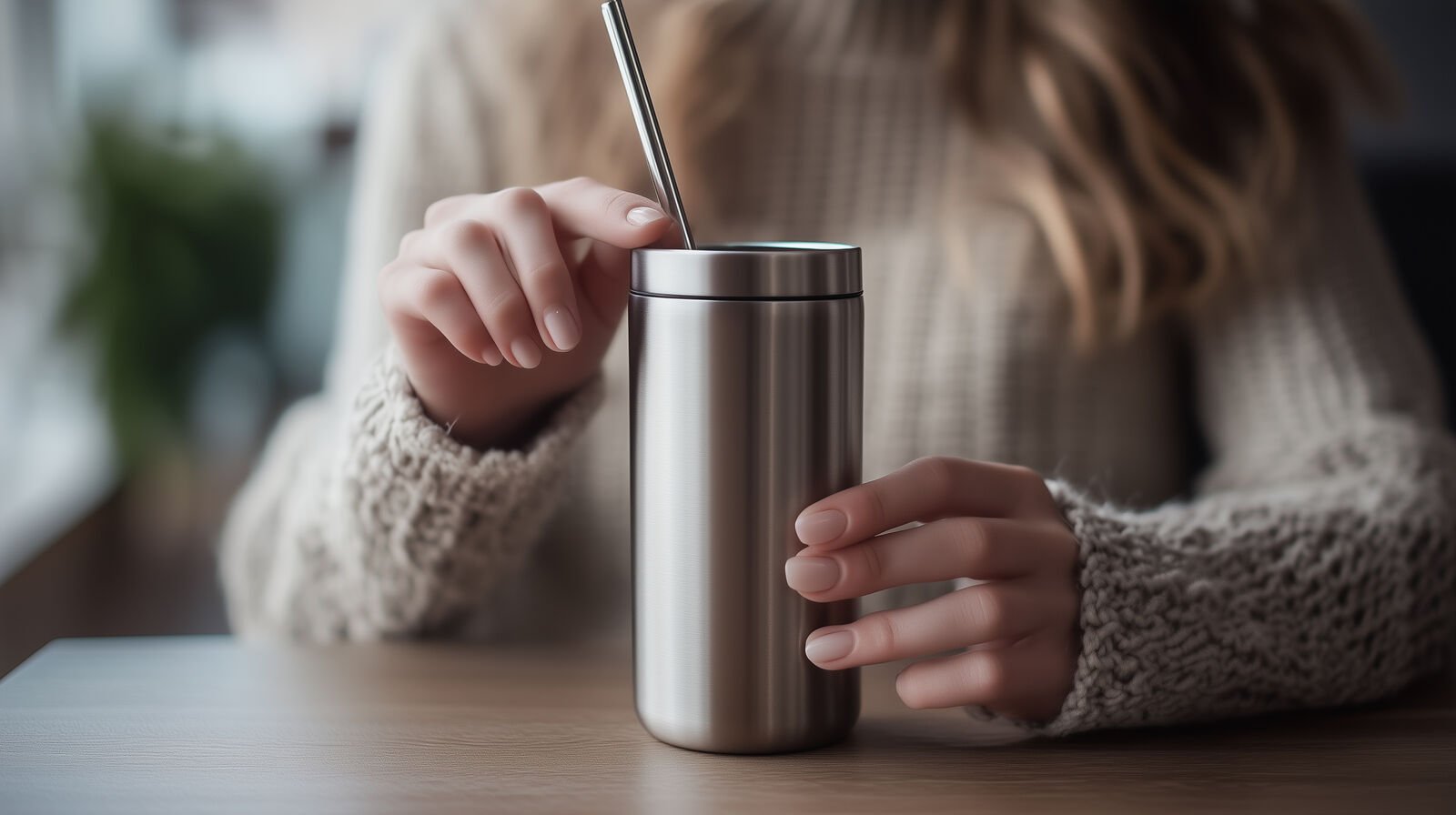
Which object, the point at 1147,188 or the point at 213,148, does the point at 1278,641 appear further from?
the point at 213,148

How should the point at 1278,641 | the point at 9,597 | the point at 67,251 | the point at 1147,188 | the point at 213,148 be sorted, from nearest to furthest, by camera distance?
the point at 1278,641 → the point at 1147,188 → the point at 9,597 → the point at 67,251 → the point at 213,148

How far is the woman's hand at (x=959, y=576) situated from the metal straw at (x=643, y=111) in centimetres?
12

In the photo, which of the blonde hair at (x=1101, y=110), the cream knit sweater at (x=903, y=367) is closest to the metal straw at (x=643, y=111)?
the cream knit sweater at (x=903, y=367)

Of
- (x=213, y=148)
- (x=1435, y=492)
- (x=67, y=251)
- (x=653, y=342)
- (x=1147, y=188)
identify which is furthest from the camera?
(x=213, y=148)

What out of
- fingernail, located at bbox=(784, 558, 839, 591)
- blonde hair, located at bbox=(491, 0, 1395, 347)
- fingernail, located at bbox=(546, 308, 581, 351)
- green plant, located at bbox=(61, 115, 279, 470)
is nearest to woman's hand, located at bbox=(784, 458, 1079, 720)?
fingernail, located at bbox=(784, 558, 839, 591)

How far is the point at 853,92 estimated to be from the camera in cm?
90

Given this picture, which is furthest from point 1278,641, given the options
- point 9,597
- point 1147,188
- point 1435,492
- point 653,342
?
point 9,597

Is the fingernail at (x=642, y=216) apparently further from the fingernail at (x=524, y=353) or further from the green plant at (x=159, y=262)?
the green plant at (x=159, y=262)

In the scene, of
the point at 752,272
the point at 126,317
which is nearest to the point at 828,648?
the point at 752,272

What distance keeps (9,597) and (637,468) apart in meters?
1.65

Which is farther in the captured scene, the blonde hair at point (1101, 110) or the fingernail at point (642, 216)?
the blonde hair at point (1101, 110)

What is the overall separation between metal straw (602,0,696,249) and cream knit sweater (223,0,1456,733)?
0.24 meters

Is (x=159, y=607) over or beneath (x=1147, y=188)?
beneath

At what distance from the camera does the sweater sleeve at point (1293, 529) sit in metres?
0.46
